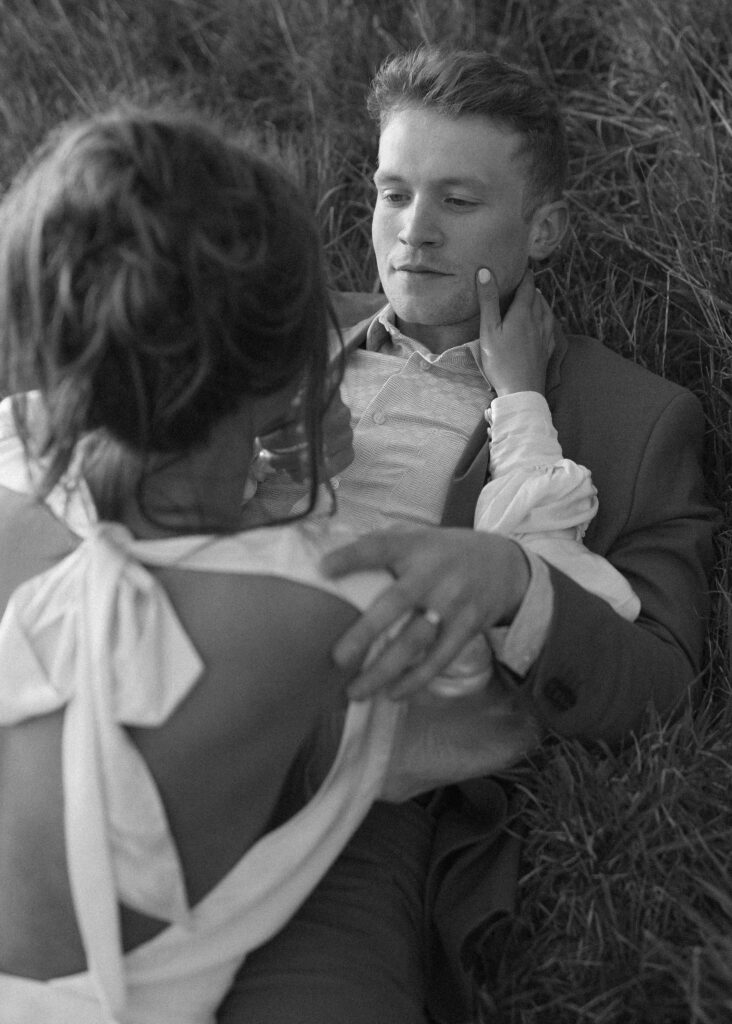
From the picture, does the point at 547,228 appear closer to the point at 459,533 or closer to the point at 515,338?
the point at 515,338

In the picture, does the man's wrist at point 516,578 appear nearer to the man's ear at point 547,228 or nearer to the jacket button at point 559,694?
the jacket button at point 559,694

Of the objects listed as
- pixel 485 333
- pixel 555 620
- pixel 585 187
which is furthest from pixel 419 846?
pixel 585 187

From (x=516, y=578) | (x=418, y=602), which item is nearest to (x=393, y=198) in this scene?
(x=516, y=578)

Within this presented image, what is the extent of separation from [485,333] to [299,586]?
1160 mm

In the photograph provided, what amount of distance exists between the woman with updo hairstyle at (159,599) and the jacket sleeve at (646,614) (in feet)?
1.08

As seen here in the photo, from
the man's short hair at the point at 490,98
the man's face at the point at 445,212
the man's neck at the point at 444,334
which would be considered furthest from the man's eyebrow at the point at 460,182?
→ the man's neck at the point at 444,334

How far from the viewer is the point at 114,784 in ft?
4.48

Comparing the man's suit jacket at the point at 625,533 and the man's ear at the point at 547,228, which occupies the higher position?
the man's ear at the point at 547,228

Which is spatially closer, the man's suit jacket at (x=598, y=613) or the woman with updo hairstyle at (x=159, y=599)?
the woman with updo hairstyle at (x=159, y=599)

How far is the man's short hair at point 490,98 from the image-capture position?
8.08 feet

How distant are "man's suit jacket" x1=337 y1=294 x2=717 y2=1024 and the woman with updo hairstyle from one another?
1.19ft

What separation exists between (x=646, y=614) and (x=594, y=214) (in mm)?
Answer: 1227

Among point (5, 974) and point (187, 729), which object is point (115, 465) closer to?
point (187, 729)

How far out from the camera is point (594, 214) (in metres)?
2.92
